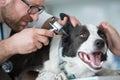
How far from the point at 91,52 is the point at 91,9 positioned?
325 centimetres

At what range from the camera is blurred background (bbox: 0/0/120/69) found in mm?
4160

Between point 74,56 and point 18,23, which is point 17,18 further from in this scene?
point 74,56

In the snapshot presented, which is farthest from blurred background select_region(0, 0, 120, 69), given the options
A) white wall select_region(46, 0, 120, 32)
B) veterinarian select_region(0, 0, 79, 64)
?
veterinarian select_region(0, 0, 79, 64)

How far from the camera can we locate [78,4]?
4.43 metres

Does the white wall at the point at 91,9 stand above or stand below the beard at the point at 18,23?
below

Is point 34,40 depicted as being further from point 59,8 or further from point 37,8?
point 59,8

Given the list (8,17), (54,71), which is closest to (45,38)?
(54,71)

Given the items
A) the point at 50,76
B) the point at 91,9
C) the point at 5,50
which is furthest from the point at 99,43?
the point at 91,9

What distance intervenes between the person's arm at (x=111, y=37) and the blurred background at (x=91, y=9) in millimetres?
2799

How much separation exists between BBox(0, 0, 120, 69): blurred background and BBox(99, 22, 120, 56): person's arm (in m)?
2.80

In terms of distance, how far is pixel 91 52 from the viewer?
1.08m

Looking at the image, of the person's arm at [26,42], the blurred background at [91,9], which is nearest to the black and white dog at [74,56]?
the person's arm at [26,42]

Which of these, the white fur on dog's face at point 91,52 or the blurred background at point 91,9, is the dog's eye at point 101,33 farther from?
the blurred background at point 91,9

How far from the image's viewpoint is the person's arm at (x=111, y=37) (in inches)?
48.6
